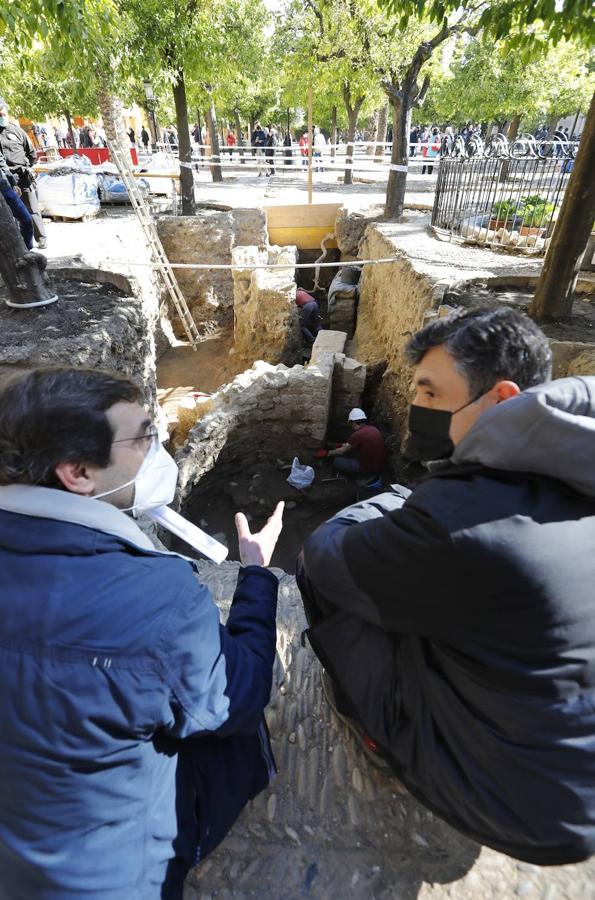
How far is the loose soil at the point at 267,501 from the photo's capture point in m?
5.83

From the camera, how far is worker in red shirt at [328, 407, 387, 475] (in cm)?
599

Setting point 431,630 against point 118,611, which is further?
point 431,630

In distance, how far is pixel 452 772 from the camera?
1250 millimetres

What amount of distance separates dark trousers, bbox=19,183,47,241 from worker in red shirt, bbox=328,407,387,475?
7.37 metres

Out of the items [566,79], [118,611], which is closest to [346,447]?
[118,611]

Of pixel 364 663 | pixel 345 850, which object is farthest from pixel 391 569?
pixel 345 850

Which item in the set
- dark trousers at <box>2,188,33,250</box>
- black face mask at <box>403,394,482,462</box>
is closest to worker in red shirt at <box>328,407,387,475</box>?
black face mask at <box>403,394,482,462</box>

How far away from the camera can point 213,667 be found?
1.24 meters

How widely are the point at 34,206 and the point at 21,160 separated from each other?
83 centimetres

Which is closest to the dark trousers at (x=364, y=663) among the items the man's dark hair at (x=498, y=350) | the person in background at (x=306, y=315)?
the man's dark hair at (x=498, y=350)

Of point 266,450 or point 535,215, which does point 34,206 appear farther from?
point 535,215

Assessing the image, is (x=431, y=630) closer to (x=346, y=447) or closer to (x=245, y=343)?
(x=346, y=447)

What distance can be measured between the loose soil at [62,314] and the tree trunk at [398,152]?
23.5 feet

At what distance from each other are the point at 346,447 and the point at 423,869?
16.3 feet
